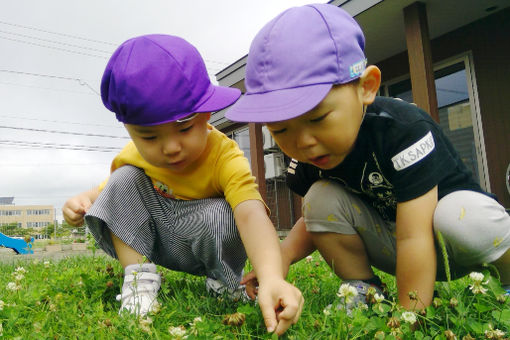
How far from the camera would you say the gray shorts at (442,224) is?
150 centimetres

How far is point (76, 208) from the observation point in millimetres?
1978

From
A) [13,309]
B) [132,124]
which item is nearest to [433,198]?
[132,124]

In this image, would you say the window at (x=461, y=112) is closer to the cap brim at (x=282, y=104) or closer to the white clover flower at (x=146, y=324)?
the cap brim at (x=282, y=104)

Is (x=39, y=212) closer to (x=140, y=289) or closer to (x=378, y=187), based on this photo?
(x=140, y=289)

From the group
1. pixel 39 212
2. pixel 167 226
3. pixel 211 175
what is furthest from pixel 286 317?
pixel 39 212

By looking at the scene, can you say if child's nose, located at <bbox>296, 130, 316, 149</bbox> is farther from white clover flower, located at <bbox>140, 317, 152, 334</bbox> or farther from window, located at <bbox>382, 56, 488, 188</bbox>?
window, located at <bbox>382, 56, 488, 188</bbox>

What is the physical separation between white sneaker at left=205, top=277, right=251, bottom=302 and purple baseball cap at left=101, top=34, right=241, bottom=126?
750 millimetres

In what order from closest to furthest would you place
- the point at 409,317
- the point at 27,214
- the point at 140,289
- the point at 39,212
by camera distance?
the point at 409,317
the point at 140,289
the point at 39,212
the point at 27,214

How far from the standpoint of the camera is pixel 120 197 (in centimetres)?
201

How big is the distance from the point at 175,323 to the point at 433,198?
943mm

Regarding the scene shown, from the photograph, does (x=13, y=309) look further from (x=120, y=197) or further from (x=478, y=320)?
(x=478, y=320)

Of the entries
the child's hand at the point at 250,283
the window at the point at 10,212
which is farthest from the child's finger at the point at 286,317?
the window at the point at 10,212

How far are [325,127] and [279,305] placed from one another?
538 millimetres

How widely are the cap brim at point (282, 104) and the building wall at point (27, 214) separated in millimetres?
134369
